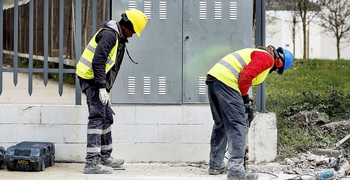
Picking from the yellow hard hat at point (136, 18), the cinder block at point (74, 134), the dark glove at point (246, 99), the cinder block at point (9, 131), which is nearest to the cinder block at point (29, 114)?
the cinder block at point (9, 131)

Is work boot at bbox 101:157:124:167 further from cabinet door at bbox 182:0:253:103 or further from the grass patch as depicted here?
the grass patch

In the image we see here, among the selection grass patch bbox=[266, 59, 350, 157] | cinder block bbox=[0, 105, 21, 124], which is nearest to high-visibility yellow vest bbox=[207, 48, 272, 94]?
grass patch bbox=[266, 59, 350, 157]

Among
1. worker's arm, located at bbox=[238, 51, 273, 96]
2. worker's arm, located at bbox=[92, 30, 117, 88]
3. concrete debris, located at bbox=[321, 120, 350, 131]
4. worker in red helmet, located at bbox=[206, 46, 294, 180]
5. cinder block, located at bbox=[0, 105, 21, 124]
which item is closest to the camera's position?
worker's arm, located at bbox=[238, 51, 273, 96]

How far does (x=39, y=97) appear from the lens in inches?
324

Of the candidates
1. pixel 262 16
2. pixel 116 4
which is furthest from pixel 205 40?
pixel 116 4

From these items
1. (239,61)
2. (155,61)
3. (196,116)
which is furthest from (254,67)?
(155,61)

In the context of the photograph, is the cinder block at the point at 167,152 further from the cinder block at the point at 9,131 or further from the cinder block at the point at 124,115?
the cinder block at the point at 9,131

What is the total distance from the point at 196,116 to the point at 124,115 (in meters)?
0.96

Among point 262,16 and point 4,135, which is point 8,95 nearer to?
point 4,135

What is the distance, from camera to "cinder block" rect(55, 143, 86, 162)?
6312mm

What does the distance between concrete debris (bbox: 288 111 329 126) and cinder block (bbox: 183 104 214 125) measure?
1.93 metres

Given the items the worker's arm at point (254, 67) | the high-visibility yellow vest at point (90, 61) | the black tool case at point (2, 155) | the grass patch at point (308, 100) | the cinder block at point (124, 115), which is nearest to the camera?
the worker's arm at point (254, 67)

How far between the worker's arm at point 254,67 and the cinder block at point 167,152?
150cm

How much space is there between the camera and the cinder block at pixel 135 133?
6.36 meters
